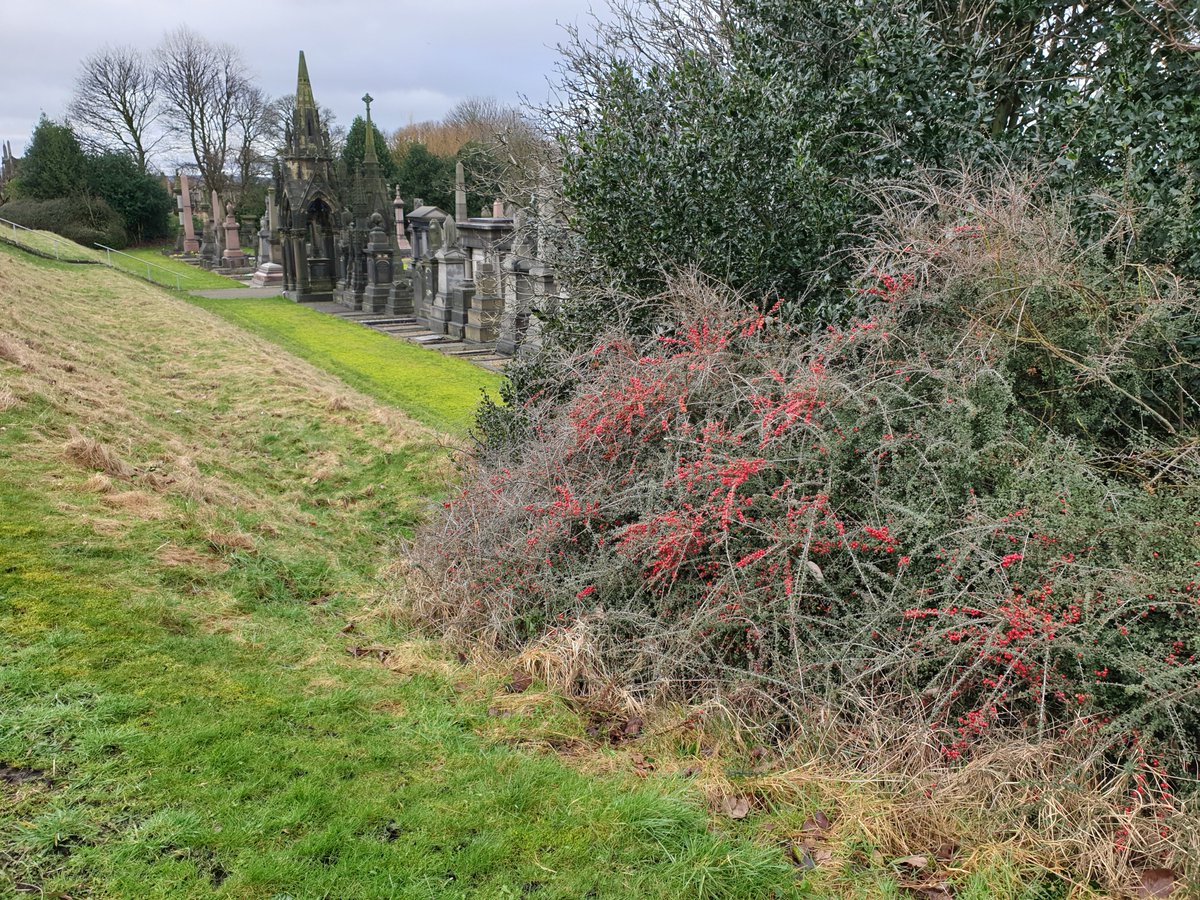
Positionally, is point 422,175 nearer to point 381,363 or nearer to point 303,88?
point 303,88

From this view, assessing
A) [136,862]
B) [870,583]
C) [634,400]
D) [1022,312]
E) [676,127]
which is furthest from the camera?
[676,127]

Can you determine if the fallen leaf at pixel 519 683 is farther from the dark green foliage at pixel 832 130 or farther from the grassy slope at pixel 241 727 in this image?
the dark green foliage at pixel 832 130

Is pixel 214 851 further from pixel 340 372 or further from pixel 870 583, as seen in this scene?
pixel 340 372

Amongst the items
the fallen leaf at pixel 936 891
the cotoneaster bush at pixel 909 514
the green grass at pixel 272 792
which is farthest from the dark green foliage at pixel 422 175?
the fallen leaf at pixel 936 891

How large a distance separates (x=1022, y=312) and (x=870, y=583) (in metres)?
1.88

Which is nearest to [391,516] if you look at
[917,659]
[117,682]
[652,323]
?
[652,323]

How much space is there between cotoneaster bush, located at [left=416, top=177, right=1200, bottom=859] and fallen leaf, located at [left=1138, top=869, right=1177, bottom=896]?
0.28m

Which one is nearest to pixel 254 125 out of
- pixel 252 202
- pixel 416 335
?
pixel 252 202

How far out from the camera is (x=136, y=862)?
9.03ft

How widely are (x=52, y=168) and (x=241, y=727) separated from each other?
46.6 metres

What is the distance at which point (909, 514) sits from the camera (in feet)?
13.5

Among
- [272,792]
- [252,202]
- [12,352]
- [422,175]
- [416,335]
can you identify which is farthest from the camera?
[252,202]

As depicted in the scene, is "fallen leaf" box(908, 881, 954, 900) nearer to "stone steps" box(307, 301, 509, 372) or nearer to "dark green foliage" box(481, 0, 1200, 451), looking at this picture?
"dark green foliage" box(481, 0, 1200, 451)

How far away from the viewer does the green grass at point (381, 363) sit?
13.0 m
